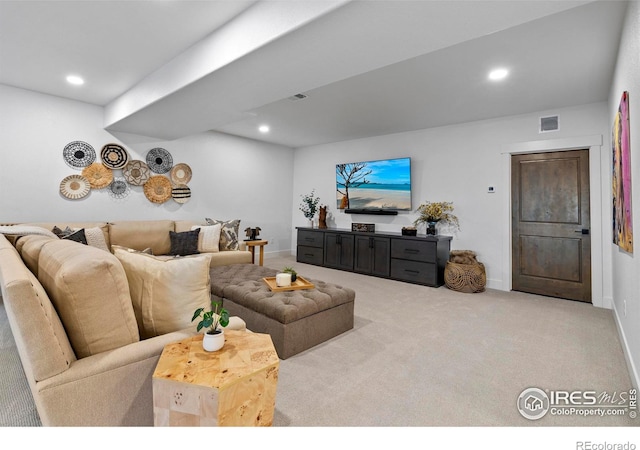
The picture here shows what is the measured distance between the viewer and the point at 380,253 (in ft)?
16.4

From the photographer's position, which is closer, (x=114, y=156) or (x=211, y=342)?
(x=211, y=342)

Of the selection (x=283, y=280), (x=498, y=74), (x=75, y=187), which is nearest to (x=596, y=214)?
(x=498, y=74)

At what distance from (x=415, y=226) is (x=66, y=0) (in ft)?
15.7

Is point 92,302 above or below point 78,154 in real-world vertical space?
below

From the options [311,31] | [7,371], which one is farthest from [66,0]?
[7,371]

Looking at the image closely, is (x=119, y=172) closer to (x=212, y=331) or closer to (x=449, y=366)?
(x=212, y=331)

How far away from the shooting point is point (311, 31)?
6.26 feet

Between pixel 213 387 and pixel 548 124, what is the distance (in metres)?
4.86

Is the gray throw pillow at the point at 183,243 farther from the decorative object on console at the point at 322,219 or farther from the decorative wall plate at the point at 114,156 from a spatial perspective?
the decorative object on console at the point at 322,219

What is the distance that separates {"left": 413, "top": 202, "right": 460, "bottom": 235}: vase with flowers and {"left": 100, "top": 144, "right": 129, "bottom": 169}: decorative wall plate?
466 centimetres

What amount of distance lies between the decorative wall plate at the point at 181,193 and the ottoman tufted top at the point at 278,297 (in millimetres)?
2654

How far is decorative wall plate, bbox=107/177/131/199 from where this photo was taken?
4484mm

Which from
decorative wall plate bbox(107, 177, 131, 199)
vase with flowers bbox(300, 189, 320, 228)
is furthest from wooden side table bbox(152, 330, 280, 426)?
vase with flowers bbox(300, 189, 320, 228)

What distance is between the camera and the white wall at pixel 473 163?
12.9ft
